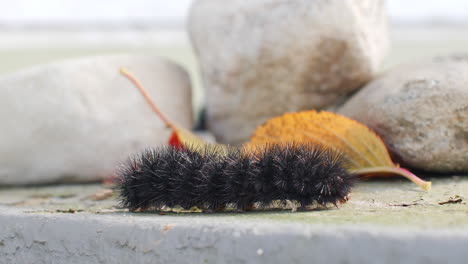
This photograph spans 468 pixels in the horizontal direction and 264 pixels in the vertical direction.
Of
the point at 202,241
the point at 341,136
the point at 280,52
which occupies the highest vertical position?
the point at 280,52

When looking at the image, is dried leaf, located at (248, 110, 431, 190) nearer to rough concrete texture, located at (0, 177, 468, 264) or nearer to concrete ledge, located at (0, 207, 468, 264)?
rough concrete texture, located at (0, 177, 468, 264)

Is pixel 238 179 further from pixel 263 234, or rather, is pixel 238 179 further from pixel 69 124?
pixel 69 124

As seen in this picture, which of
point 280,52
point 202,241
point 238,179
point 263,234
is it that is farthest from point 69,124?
point 263,234

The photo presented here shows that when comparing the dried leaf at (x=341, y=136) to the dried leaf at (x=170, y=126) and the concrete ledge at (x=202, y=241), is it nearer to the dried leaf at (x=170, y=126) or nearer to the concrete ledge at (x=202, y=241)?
the dried leaf at (x=170, y=126)

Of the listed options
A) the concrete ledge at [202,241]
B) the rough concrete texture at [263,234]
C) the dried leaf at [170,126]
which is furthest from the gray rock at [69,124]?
the concrete ledge at [202,241]

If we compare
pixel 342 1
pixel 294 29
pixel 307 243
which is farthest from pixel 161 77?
pixel 307 243

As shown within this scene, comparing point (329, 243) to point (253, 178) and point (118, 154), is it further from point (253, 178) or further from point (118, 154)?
point (118, 154)

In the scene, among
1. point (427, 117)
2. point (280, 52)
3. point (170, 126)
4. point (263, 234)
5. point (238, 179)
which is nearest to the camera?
point (263, 234)
